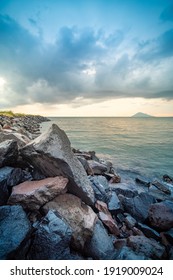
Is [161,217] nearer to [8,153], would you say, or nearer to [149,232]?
[149,232]

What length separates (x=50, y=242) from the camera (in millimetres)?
2516

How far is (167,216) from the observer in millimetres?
4160

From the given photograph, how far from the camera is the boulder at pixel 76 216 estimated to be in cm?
290

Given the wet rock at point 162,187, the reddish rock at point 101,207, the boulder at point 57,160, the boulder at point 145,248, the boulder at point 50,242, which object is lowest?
the wet rock at point 162,187

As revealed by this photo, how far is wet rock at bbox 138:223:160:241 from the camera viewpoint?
3.75 meters

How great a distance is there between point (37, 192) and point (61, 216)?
0.62m

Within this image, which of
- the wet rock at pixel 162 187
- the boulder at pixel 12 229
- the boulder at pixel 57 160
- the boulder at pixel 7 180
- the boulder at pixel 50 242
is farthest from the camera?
the wet rock at pixel 162 187

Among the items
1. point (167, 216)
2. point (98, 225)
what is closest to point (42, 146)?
point (98, 225)

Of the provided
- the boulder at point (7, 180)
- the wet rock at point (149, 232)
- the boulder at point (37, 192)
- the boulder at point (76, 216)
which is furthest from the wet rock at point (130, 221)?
the boulder at point (7, 180)

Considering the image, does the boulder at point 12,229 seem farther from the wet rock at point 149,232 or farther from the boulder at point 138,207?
the boulder at point 138,207

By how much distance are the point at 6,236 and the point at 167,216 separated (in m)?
3.67

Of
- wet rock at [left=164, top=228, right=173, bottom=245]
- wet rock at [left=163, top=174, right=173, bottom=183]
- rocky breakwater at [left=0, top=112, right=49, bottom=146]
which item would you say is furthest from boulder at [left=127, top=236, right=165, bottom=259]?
wet rock at [left=163, top=174, right=173, bottom=183]

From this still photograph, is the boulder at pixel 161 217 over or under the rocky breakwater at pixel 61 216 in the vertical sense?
under

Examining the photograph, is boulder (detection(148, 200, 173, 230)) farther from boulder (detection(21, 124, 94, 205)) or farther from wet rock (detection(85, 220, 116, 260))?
boulder (detection(21, 124, 94, 205))
